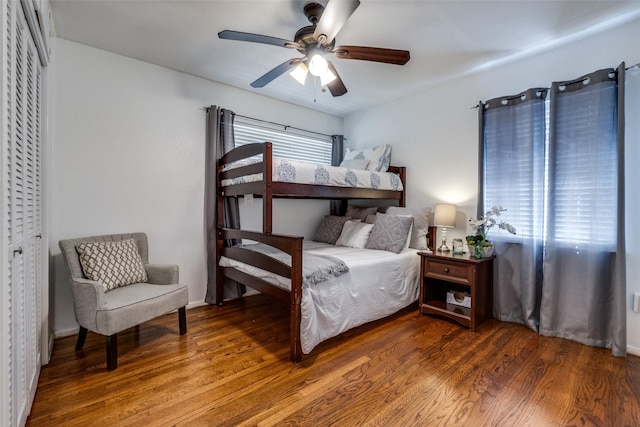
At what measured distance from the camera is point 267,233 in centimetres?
241

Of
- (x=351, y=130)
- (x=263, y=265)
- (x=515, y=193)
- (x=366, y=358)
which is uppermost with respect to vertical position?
(x=351, y=130)

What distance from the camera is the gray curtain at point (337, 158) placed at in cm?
420

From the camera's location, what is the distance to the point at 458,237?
325 centimetres

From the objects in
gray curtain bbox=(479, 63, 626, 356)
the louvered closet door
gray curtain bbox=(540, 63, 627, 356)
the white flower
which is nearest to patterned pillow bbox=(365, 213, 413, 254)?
the white flower

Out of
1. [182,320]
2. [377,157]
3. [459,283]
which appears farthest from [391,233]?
[182,320]

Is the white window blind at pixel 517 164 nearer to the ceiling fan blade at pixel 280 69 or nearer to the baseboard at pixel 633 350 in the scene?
the baseboard at pixel 633 350

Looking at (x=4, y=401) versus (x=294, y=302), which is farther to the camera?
(x=294, y=302)

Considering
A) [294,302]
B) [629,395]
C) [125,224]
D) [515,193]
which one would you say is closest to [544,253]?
[515,193]

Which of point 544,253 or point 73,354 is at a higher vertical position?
point 544,253

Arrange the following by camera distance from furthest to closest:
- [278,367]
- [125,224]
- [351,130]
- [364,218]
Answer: [351,130]
[364,218]
[125,224]
[278,367]

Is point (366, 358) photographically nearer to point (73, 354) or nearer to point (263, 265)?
point (263, 265)

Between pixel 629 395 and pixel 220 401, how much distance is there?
2.31 meters

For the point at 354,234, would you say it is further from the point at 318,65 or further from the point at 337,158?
the point at 318,65

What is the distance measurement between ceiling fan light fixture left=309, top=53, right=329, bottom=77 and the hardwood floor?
2.00 m
